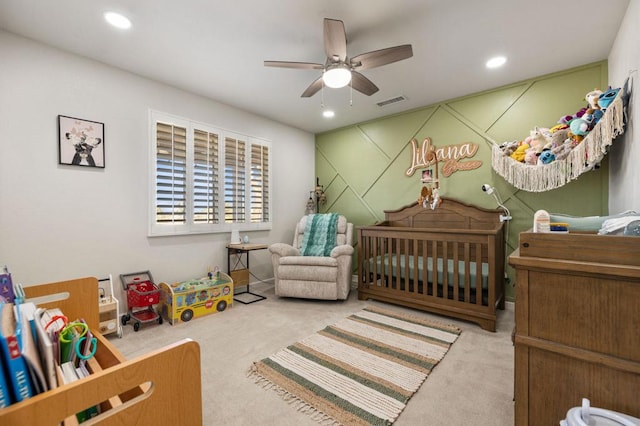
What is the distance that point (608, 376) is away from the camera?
924 millimetres

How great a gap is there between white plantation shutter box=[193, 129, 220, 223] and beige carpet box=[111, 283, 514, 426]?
118cm

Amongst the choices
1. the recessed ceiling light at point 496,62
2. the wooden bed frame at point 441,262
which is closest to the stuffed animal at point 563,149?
the wooden bed frame at point 441,262

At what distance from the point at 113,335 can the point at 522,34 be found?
14.1 feet

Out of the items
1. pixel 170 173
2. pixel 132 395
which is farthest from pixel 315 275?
pixel 132 395

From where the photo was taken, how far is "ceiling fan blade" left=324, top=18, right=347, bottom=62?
1.64m

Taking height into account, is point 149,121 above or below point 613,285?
above

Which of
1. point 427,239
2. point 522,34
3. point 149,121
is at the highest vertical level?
point 522,34

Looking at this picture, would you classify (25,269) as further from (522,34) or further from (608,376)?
(522,34)

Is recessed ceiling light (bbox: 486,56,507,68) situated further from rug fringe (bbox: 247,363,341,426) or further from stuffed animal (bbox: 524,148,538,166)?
rug fringe (bbox: 247,363,341,426)

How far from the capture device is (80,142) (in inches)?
95.2

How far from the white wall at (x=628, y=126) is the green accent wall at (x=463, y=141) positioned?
0.91 feet

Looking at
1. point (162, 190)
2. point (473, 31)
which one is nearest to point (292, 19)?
point (473, 31)

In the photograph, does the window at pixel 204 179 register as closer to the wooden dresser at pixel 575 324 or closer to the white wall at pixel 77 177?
the white wall at pixel 77 177

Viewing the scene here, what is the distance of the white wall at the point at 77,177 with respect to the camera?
2127mm
